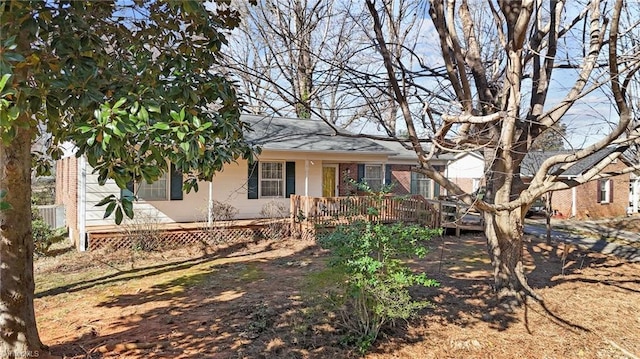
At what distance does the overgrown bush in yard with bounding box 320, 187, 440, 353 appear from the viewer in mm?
4289

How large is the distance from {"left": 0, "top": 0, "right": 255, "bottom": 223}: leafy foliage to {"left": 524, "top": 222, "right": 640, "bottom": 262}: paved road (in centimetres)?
1125

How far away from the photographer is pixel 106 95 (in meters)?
2.84

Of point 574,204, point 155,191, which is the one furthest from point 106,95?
point 574,204

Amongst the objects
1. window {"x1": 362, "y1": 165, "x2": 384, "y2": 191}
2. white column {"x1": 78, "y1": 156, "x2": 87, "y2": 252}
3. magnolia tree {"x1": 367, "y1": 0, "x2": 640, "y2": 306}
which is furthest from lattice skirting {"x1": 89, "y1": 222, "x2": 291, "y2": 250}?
Result: magnolia tree {"x1": 367, "y1": 0, "x2": 640, "y2": 306}

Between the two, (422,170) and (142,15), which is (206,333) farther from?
(142,15)

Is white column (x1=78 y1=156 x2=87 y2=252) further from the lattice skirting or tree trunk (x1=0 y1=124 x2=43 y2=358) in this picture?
tree trunk (x1=0 y1=124 x2=43 y2=358)

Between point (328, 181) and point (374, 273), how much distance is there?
11.6m

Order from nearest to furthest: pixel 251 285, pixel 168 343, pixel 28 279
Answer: pixel 28 279, pixel 168 343, pixel 251 285

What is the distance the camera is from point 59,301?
649 cm

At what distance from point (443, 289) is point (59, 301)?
21.8 ft

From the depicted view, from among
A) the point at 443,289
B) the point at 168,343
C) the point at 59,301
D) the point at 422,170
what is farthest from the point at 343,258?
the point at 59,301

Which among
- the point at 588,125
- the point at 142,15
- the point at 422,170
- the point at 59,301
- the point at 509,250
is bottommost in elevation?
the point at 59,301

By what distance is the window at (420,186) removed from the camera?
21453 millimetres

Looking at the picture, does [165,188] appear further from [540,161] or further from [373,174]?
[540,161]
